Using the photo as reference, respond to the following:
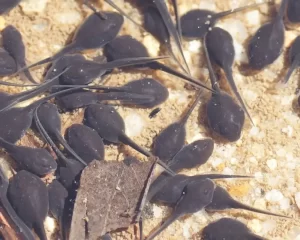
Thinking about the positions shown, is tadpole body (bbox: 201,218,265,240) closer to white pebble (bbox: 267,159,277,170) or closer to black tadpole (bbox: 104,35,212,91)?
white pebble (bbox: 267,159,277,170)

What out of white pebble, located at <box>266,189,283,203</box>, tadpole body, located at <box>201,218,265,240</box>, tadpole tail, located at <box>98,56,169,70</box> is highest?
tadpole tail, located at <box>98,56,169,70</box>

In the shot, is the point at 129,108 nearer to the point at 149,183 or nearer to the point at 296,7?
the point at 149,183

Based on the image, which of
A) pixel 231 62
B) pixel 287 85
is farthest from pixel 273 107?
pixel 231 62

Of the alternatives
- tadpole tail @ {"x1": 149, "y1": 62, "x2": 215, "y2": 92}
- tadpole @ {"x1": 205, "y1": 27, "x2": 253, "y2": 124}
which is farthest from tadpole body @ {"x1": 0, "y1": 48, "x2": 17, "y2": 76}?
tadpole @ {"x1": 205, "y1": 27, "x2": 253, "y2": 124}

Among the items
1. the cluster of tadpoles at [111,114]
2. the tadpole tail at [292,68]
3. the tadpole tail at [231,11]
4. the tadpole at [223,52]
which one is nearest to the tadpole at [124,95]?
the cluster of tadpoles at [111,114]

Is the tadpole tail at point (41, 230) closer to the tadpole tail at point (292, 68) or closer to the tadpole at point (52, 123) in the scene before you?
the tadpole at point (52, 123)
